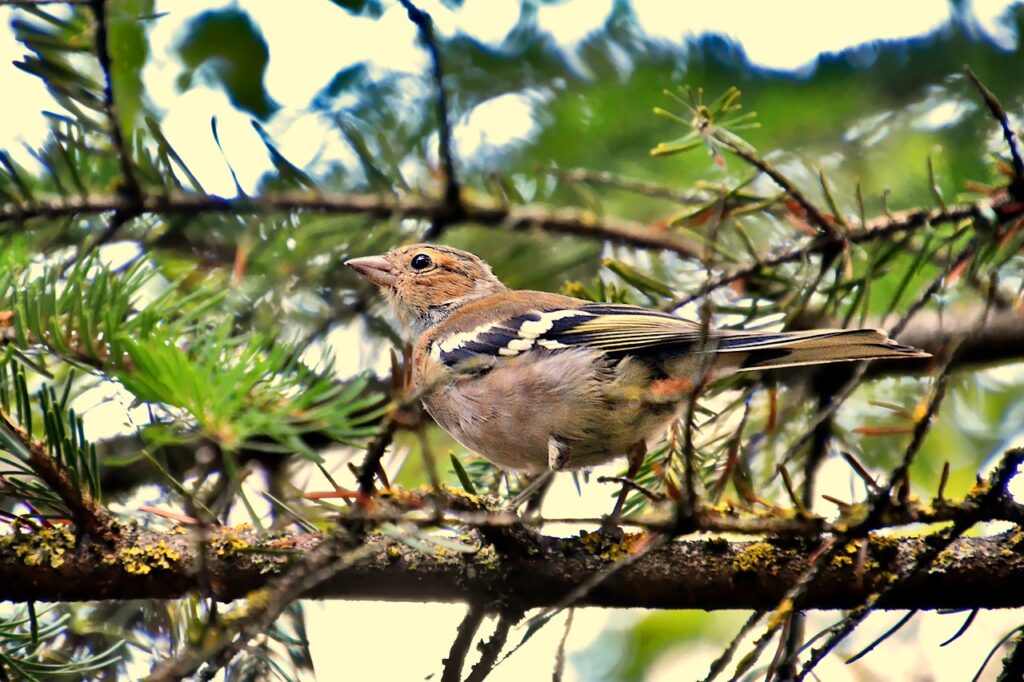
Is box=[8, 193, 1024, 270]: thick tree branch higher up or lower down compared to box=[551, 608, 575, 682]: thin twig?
higher up

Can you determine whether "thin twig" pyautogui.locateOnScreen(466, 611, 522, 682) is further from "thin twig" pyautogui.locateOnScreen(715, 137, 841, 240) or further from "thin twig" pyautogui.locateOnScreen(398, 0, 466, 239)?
"thin twig" pyautogui.locateOnScreen(398, 0, 466, 239)

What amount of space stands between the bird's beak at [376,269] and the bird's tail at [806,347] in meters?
1.78

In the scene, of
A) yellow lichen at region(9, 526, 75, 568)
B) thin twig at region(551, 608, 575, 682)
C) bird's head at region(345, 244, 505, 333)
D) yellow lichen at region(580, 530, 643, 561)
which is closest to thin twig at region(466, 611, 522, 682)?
thin twig at region(551, 608, 575, 682)

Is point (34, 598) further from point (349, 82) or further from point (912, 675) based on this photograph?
point (912, 675)

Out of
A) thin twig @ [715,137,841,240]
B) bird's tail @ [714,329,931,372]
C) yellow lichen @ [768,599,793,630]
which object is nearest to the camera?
yellow lichen @ [768,599,793,630]

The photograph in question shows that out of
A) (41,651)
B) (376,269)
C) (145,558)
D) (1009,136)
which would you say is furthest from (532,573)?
(376,269)

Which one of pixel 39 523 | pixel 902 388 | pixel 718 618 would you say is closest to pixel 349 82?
pixel 39 523

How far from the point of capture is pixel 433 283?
4965 mm

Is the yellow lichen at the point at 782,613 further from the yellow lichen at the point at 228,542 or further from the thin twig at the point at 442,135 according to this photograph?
the thin twig at the point at 442,135

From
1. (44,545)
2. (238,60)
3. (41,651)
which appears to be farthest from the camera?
(238,60)

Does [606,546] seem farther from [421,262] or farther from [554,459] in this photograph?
[421,262]

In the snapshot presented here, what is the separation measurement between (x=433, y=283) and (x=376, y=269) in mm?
463

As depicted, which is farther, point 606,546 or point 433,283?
point 433,283

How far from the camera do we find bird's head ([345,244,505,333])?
16.0 feet
